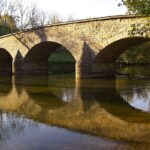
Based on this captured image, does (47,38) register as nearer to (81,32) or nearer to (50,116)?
(81,32)

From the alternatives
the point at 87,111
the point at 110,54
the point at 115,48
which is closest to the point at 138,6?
the point at 87,111

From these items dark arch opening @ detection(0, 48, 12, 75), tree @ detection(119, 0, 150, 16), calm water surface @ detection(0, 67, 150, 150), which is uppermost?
tree @ detection(119, 0, 150, 16)

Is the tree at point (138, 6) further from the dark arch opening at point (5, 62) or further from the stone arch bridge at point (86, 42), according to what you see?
the dark arch opening at point (5, 62)

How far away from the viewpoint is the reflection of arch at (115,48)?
22453 millimetres

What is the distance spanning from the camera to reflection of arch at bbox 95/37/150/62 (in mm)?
22453

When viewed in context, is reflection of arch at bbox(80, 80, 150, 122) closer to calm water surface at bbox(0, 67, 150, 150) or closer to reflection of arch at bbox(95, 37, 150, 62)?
calm water surface at bbox(0, 67, 150, 150)

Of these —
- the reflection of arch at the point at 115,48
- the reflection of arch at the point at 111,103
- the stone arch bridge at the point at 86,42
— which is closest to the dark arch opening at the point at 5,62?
the stone arch bridge at the point at 86,42

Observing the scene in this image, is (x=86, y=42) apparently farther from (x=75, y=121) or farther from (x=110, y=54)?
(x=75, y=121)

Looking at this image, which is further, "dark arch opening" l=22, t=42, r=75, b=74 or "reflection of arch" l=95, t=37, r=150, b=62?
"dark arch opening" l=22, t=42, r=75, b=74

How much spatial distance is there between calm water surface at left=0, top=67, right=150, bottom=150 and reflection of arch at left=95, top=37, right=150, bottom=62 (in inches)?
262

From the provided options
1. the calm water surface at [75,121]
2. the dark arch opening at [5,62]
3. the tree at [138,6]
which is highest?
the tree at [138,6]

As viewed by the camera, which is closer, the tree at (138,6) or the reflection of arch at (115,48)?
the tree at (138,6)

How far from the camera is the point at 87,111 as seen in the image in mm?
12117

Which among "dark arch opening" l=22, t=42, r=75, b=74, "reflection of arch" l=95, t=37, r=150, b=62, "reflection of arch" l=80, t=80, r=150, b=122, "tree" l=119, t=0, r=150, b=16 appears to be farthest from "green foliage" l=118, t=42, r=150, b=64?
"tree" l=119, t=0, r=150, b=16
